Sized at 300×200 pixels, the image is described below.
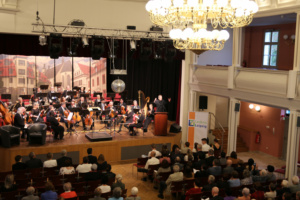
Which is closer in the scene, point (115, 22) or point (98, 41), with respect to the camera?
point (98, 41)

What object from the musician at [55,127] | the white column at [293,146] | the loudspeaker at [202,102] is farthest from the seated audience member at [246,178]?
the loudspeaker at [202,102]

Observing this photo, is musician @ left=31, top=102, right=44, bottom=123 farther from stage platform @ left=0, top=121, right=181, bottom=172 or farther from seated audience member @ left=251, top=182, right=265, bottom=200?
seated audience member @ left=251, top=182, right=265, bottom=200

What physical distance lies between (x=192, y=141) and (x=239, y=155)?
→ 8.96ft

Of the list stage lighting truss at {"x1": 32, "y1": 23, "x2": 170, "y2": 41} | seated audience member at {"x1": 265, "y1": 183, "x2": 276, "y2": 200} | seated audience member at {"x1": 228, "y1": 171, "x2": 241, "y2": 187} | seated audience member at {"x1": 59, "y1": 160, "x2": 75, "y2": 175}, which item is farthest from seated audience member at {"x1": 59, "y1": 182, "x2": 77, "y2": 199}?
stage lighting truss at {"x1": 32, "y1": 23, "x2": 170, "y2": 41}

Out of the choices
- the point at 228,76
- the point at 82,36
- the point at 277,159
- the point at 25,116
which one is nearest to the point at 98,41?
the point at 82,36

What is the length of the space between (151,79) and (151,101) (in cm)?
134

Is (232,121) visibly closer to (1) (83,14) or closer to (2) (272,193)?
(2) (272,193)

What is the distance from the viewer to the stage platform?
11117 millimetres

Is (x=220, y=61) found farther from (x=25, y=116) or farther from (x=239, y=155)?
(x=25, y=116)

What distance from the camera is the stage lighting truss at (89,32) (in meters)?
12.0

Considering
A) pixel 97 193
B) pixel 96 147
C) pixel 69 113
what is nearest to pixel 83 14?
pixel 69 113

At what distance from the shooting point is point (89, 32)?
13.0 metres

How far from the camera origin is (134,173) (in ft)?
38.4

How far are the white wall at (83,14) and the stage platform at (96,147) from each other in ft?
14.0
